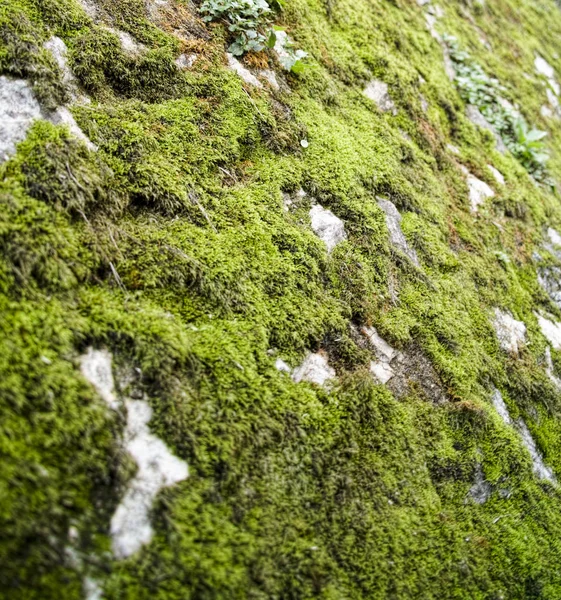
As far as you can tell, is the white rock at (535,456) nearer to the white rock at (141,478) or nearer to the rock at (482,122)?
the white rock at (141,478)

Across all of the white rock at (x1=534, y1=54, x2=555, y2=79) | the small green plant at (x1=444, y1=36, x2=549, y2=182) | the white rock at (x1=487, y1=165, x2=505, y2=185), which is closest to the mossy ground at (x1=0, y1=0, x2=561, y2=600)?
the white rock at (x1=487, y1=165, x2=505, y2=185)

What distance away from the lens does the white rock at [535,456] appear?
446cm

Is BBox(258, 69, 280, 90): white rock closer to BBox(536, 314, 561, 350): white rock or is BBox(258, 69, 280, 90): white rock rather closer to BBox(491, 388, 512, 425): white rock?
BBox(491, 388, 512, 425): white rock

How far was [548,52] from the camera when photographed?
12.2 metres

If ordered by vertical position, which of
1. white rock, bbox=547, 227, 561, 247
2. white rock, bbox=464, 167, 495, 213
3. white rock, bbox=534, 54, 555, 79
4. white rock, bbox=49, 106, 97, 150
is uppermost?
white rock, bbox=534, 54, 555, 79

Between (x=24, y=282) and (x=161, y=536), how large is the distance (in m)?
1.56

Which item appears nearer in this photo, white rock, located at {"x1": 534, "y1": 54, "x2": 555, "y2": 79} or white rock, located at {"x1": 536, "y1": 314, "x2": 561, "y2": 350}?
white rock, located at {"x1": 536, "y1": 314, "x2": 561, "y2": 350}

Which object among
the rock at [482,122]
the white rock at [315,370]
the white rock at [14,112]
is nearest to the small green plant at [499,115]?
the rock at [482,122]

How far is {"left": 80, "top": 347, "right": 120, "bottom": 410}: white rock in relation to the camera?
2.61 meters

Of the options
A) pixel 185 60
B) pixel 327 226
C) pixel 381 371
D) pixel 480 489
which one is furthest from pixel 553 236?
pixel 185 60

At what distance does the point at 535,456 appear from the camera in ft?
14.8

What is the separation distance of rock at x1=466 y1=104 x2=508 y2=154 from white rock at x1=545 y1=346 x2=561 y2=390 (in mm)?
3594

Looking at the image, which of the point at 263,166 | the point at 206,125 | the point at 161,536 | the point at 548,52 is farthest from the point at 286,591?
the point at 548,52

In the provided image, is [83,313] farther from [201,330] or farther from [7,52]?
[7,52]
